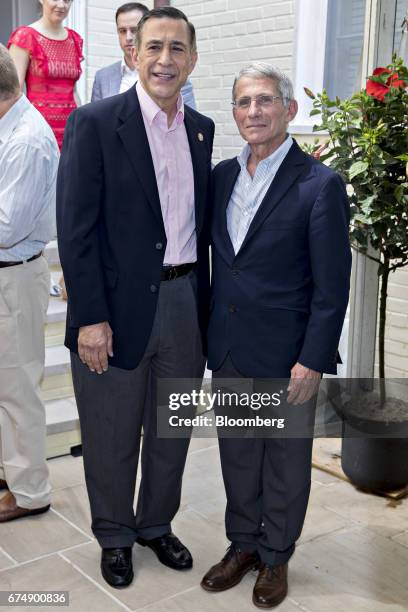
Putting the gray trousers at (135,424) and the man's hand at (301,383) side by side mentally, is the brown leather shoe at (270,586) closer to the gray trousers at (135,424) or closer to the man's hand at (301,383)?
the gray trousers at (135,424)

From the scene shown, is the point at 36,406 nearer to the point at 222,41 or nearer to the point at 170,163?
the point at 170,163

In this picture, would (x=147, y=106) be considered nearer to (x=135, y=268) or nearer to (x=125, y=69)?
(x=135, y=268)

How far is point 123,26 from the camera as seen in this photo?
362 cm

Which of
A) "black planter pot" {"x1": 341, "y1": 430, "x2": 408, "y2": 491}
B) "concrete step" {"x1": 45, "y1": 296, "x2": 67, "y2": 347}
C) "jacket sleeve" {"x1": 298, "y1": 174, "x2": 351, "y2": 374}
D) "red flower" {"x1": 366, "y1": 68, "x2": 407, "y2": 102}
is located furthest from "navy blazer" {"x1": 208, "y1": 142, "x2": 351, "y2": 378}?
"concrete step" {"x1": 45, "y1": 296, "x2": 67, "y2": 347}

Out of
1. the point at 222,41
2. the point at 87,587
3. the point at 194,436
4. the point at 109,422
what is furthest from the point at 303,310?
the point at 222,41

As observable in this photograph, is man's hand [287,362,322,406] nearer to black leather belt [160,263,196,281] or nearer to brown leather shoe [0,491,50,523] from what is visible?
black leather belt [160,263,196,281]

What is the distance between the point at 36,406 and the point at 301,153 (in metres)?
1.31

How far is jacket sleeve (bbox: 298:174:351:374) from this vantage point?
215 centimetres

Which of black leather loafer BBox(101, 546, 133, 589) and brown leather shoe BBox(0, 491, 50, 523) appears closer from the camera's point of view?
black leather loafer BBox(101, 546, 133, 589)

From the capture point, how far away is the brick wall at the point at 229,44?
3906 millimetres

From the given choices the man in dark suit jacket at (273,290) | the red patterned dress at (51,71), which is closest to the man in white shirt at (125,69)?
the red patterned dress at (51,71)

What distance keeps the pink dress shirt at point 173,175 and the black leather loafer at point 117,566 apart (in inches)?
36.7

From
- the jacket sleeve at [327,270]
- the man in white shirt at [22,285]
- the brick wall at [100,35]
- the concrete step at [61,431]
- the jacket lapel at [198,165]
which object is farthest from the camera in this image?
the brick wall at [100,35]

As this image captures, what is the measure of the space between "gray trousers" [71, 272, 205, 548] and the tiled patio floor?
0.17 m
